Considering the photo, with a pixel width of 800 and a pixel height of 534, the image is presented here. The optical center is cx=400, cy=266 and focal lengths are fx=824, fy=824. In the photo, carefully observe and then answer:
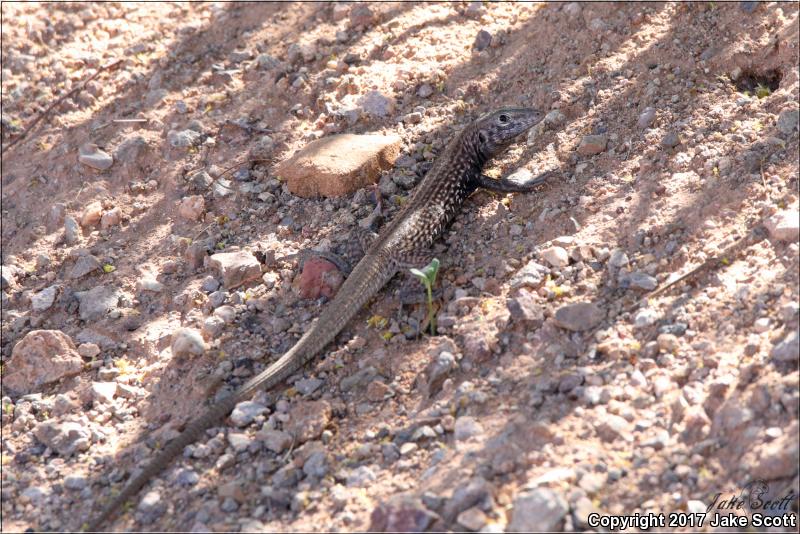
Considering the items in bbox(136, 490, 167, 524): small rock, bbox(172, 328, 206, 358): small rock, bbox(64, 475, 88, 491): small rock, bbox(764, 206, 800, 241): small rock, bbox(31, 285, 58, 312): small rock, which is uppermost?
bbox(764, 206, 800, 241): small rock

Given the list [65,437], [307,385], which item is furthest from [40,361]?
[307,385]

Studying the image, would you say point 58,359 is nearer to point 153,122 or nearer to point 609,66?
point 153,122

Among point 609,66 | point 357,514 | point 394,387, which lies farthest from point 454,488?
point 609,66

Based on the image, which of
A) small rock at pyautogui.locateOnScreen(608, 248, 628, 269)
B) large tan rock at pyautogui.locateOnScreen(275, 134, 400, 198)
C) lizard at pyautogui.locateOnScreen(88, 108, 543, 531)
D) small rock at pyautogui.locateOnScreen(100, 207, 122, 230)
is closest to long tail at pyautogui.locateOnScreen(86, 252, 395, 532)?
lizard at pyautogui.locateOnScreen(88, 108, 543, 531)

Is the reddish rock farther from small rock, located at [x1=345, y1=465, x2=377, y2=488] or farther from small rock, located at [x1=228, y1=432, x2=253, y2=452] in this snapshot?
small rock, located at [x1=345, y1=465, x2=377, y2=488]

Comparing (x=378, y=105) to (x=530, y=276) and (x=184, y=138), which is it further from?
(x=530, y=276)

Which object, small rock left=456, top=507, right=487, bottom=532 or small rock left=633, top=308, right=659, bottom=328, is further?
small rock left=633, top=308, right=659, bottom=328
